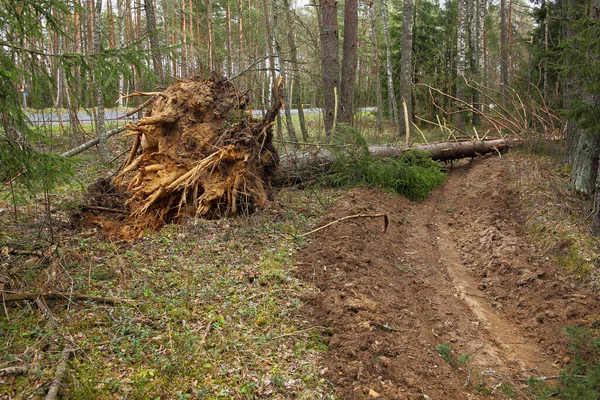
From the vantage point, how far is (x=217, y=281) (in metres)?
5.46

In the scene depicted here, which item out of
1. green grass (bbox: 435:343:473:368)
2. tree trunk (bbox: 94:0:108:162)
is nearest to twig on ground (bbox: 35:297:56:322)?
green grass (bbox: 435:343:473:368)

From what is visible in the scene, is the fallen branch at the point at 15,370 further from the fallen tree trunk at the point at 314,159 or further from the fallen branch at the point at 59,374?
the fallen tree trunk at the point at 314,159

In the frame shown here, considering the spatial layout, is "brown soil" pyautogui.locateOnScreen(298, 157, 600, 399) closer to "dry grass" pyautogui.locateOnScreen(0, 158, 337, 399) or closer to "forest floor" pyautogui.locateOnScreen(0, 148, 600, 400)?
"forest floor" pyautogui.locateOnScreen(0, 148, 600, 400)

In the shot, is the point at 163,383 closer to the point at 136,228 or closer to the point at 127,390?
the point at 127,390

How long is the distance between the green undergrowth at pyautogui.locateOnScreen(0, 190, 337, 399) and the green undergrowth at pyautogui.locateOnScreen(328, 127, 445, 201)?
432cm

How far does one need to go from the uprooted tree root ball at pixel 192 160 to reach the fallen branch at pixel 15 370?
3865 millimetres

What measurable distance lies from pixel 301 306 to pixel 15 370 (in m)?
2.82

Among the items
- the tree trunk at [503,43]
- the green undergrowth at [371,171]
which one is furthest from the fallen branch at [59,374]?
the tree trunk at [503,43]

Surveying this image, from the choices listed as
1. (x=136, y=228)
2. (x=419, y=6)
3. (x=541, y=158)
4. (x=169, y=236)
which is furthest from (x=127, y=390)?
(x=419, y=6)


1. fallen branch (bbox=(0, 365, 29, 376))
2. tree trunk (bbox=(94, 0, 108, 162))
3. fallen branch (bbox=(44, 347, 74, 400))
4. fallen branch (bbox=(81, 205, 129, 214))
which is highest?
tree trunk (bbox=(94, 0, 108, 162))

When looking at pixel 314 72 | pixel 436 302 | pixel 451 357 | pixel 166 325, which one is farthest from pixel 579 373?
pixel 314 72

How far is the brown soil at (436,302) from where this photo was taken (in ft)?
13.9

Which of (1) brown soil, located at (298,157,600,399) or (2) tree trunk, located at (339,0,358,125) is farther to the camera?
(2) tree trunk, located at (339,0,358,125)

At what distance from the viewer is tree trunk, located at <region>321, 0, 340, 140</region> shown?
39.8ft
